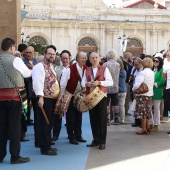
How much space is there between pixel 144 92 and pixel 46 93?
2.93 metres

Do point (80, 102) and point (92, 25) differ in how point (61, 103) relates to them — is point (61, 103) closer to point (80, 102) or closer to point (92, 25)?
point (80, 102)

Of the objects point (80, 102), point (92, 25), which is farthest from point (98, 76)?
point (92, 25)

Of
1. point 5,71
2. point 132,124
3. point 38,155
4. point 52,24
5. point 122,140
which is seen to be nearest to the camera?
point 5,71

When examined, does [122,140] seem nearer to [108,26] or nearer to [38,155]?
[38,155]

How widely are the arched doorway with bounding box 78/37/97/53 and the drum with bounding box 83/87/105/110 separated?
42300mm

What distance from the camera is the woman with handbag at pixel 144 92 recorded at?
9766mm

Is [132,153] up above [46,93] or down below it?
below

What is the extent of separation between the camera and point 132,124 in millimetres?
11406

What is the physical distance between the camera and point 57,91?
7777mm

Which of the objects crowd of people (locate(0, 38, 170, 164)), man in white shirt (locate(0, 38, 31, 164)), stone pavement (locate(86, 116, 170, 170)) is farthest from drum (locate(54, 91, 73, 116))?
man in white shirt (locate(0, 38, 31, 164))

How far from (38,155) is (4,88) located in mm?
1526

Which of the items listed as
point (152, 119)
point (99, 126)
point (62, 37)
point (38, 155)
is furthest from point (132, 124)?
point (62, 37)

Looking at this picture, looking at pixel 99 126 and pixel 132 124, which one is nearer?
pixel 99 126

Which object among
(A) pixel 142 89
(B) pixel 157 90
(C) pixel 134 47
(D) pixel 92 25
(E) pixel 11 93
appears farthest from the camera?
(C) pixel 134 47
